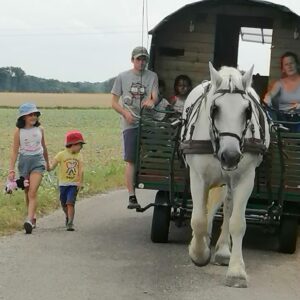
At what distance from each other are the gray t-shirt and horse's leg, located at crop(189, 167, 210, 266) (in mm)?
2267

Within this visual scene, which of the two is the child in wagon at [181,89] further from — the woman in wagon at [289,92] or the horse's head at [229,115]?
the horse's head at [229,115]

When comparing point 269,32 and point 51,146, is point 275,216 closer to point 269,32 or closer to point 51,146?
point 269,32

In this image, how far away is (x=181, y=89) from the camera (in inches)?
379

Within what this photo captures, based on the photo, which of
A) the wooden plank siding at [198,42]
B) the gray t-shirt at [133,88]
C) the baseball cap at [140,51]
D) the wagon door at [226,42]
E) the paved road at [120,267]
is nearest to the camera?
the paved road at [120,267]

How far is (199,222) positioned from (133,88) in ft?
9.04

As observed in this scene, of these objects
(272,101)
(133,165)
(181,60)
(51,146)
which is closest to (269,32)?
(181,60)

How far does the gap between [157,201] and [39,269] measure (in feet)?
7.00

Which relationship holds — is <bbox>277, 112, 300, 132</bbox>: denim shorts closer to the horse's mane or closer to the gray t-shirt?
the gray t-shirt

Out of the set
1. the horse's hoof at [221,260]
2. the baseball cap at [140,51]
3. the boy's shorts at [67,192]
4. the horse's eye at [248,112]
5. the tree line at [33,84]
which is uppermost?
the baseball cap at [140,51]

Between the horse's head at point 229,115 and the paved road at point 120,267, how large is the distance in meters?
1.24

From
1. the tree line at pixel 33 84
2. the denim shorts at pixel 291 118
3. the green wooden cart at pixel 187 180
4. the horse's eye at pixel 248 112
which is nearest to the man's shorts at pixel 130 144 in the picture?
the green wooden cart at pixel 187 180

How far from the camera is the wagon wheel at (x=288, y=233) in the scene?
8203mm

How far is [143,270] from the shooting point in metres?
7.01

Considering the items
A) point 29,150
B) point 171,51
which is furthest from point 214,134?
Answer: point 171,51
